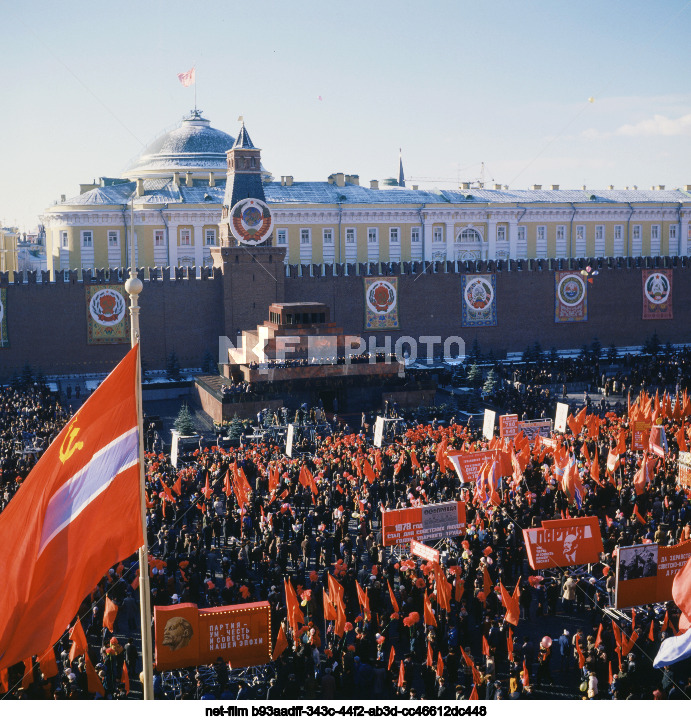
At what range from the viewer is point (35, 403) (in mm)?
32719

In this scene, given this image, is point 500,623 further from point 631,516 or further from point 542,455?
point 542,455

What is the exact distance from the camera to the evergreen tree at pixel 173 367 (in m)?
42.1

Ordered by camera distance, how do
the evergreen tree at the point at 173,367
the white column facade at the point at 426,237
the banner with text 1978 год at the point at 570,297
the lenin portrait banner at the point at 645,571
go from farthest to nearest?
1. the white column facade at the point at 426,237
2. the banner with text 1978 год at the point at 570,297
3. the evergreen tree at the point at 173,367
4. the lenin portrait banner at the point at 645,571

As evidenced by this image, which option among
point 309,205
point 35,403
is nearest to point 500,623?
point 35,403

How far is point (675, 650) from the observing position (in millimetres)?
10648

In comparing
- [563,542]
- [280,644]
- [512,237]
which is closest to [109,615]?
[280,644]

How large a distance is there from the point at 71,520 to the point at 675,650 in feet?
22.0

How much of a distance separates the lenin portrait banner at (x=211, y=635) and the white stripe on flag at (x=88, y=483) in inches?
177

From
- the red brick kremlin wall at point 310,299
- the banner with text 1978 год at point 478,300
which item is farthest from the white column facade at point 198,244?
the banner with text 1978 год at point 478,300

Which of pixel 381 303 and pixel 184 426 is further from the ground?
pixel 381 303

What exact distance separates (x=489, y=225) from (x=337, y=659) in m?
49.8

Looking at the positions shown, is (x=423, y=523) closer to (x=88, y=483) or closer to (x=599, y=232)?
(x=88, y=483)

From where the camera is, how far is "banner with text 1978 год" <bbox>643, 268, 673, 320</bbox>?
50969 mm

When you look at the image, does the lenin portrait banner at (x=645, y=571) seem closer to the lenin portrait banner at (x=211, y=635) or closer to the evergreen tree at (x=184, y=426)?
the lenin portrait banner at (x=211, y=635)
